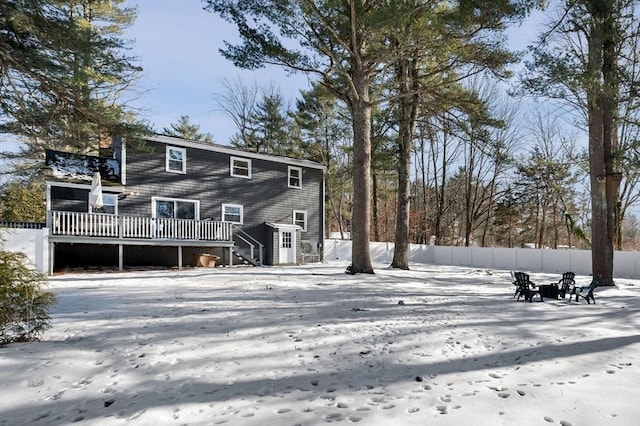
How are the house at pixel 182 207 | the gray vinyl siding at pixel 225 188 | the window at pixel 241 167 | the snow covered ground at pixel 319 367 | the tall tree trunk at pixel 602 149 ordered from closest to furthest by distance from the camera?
the snow covered ground at pixel 319 367 → the tall tree trunk at pixel 602 149 → the house at pixel 182 207 → the gray vinyl siding at pixel 225 188 → the window at pixel 241 167

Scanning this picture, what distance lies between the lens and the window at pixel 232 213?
19203mm

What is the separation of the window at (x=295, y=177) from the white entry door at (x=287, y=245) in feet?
9.25

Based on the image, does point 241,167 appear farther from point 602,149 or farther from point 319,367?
point 319,367

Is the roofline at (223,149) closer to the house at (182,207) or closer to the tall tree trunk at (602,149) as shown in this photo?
the house at (182,207)

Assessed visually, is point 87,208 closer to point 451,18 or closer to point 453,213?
point 451,18

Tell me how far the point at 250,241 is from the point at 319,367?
1623 centimetres

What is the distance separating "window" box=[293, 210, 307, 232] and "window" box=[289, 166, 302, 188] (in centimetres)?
146

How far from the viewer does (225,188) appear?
19.3m

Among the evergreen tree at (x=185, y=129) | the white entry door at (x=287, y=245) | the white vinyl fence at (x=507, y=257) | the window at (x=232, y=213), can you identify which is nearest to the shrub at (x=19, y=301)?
the window at (x=232, y=213)

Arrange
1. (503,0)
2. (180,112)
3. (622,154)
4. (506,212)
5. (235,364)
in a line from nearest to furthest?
(235,364) < (503,0) < (622,154) < (506,212) < (180,112)

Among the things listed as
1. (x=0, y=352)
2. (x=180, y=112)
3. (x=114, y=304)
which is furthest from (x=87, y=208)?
(x=180, y=112)

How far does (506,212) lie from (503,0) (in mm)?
22490

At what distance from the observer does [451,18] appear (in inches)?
451

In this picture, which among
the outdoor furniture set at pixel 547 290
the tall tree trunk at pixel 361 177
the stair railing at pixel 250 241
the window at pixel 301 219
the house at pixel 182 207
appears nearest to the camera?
the outdoor furniture set at pixel 547 290
